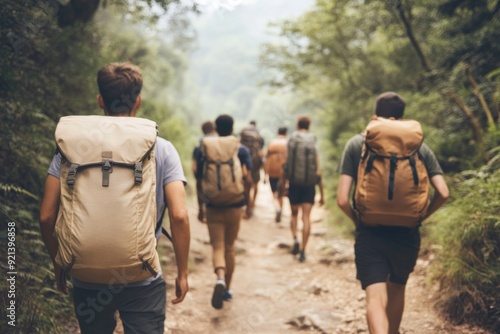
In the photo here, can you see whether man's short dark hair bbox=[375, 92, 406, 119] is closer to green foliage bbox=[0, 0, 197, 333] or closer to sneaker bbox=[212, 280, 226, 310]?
sneaker bbox=[212, 280, 226, 310]

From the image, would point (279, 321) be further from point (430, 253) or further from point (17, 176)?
point (17, 176)

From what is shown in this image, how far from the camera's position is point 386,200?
2.87 metres

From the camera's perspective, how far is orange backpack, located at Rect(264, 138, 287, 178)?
9.26 m

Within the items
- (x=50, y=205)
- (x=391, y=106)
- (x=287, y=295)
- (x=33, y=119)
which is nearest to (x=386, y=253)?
(x=391, y=106)

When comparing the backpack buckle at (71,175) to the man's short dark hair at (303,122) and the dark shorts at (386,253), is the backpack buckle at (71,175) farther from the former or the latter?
the man's short dark hair at (303,122)

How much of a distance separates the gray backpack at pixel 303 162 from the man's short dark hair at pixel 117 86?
4601 mm

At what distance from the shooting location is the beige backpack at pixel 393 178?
9.40 ft

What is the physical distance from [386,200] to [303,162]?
377 centimetres

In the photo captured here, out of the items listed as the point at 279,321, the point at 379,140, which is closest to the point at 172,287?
the point at 279,321

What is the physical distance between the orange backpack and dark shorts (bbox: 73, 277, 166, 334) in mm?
7196

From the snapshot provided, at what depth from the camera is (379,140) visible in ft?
9.55

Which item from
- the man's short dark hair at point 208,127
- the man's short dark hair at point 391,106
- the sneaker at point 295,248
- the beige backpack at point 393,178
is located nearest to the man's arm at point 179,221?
the beige backpack at point 393,178

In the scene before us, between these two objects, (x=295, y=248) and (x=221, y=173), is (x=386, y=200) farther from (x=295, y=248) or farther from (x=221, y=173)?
(x=295, y=248)

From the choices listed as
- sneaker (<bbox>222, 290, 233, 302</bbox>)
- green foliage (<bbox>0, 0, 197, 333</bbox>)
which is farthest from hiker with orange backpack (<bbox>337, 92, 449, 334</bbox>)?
green foliage (<bbox>0, 0, 197, 333</bbox>)
